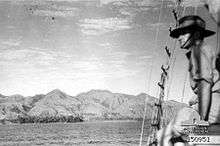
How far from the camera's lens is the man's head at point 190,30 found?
3.49 metres

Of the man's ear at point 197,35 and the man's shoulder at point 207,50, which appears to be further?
the man's ear at point 197,35

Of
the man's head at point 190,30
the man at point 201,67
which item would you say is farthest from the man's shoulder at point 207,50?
the man's head at point 190,30

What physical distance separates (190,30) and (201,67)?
1.80 feet

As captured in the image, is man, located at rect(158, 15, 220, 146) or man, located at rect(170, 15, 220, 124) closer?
man, located at rect(158, 15, 220, 146)

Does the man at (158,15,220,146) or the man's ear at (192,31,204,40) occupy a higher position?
the man's ear at (192,31,204,40)

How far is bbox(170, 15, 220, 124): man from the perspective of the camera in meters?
3.03

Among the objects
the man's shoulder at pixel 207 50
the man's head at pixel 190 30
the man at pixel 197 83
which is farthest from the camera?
the man's head at pixel 190 30

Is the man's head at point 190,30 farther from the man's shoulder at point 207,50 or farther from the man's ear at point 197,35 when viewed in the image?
the man's shoulder at point 207,50

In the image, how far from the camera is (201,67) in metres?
3.14

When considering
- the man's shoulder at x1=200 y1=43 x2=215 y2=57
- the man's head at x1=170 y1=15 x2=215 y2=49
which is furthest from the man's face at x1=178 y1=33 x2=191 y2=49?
the man's shoulder at x1=200 y1=43 x2=215 y2=57

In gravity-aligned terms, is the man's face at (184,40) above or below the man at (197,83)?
above

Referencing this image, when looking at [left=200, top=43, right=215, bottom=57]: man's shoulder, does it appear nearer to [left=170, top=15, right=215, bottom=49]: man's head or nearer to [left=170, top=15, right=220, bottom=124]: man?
[left=170, top=15, right=220, bottom=124]: man

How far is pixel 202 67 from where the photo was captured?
3.14 m

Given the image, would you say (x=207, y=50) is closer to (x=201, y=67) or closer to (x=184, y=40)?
(x=201, y=67)
